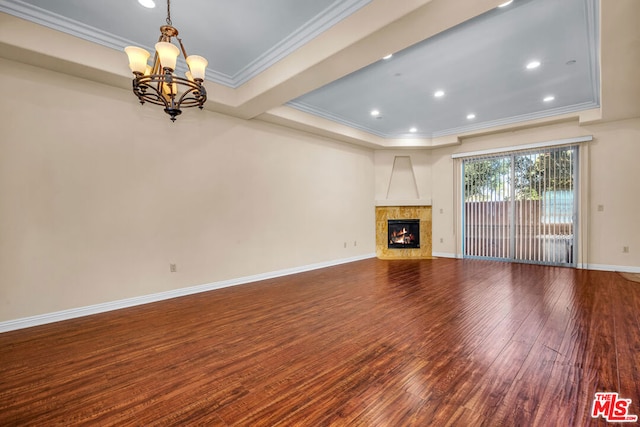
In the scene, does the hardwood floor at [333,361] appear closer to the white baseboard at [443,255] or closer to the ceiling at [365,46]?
the ceiling at [365,46]

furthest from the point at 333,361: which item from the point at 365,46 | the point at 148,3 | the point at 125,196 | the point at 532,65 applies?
the point at 532,65

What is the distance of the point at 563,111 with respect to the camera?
566cm

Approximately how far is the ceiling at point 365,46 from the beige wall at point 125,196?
25.7 inches

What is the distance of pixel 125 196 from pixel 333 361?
347 centimetres

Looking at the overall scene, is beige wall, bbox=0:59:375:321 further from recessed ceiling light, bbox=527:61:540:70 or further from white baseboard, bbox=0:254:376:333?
recessed ceiling light, bbox=527:61:540:70

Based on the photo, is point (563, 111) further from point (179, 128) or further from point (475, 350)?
point (179, 128)

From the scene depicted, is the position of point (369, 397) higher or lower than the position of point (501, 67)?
lower

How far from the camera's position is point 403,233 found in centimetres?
780

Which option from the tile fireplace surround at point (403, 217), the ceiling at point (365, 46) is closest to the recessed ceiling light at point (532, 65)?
the ceiling at point (365, 46)

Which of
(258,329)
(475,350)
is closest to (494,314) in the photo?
(475,350)

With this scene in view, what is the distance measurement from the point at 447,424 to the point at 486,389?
525 mm

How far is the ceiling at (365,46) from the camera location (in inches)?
109

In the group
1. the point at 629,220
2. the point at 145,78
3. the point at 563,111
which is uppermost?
the point at 563,111

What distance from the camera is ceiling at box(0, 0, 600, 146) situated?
9.05 feet
